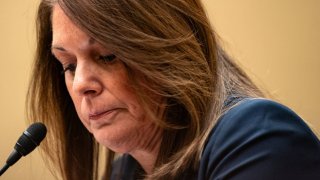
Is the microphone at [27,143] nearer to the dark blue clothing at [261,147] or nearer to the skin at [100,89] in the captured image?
the skin at [100,89]

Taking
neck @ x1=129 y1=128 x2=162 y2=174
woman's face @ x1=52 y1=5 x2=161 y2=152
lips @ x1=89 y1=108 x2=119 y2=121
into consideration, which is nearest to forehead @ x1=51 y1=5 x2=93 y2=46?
woman's face @ x1=52 y1=5 x2=161 y2=152

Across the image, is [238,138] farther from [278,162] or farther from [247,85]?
[247,85]

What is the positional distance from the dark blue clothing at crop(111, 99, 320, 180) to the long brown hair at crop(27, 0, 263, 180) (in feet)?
0.20

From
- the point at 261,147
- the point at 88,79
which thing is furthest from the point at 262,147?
the point at 88,79

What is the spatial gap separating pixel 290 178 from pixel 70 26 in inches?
17.5

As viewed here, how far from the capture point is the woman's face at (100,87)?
30.6 inches

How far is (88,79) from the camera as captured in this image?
78 centimetres

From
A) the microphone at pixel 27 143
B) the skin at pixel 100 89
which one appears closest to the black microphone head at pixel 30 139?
the microphone at pixel 27 143

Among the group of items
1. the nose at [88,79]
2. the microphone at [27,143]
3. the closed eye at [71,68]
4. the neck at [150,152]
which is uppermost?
the closed eye at [71,68]

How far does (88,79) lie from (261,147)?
0.32 meters

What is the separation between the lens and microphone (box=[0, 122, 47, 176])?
0.86m

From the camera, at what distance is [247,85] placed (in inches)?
34.6

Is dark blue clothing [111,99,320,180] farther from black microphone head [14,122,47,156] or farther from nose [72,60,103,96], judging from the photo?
black microphone head [14,122,47,156]

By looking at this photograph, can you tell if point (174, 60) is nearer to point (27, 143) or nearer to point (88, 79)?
point (88, 79)
